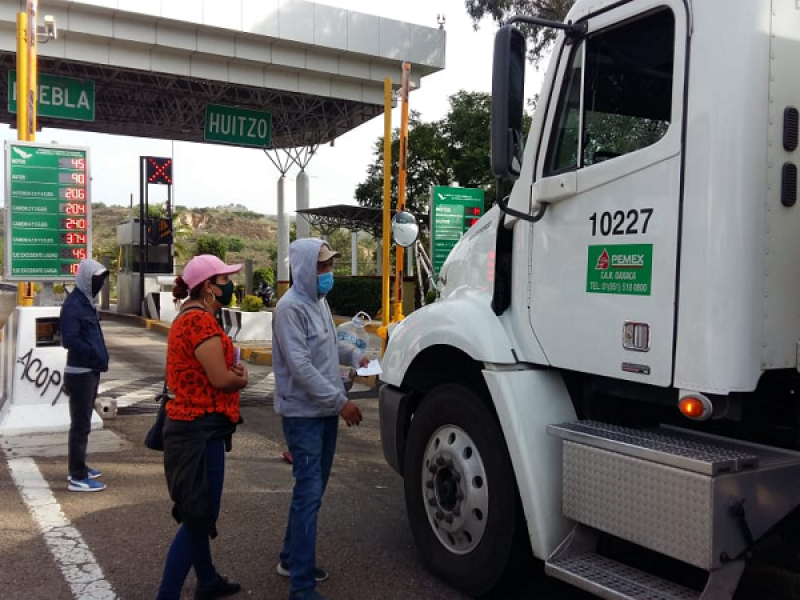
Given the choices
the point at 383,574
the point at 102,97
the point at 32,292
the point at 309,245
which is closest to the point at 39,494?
the point at 383,574

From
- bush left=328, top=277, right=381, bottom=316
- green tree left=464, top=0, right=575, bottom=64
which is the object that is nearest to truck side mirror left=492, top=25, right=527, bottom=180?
green tree left=464, top=0, right=575, bottom=64

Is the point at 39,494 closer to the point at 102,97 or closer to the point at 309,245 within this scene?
the point at 309,245

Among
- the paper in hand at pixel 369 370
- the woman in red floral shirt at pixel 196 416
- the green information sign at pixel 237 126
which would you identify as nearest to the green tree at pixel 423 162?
the green information sign at pixel 237 126

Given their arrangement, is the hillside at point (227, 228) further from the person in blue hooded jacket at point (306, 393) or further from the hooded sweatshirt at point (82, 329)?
the person in blue hooded jacket at point (306, 393)

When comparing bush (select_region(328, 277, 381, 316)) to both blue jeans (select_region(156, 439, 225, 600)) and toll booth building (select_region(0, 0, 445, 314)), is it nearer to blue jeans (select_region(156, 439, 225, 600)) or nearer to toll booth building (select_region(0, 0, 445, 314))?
toll booth building (select_region(0, 0, 445, 314))

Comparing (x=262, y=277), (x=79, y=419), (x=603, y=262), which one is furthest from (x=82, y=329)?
(x=262, y=277)

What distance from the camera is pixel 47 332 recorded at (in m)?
7.62

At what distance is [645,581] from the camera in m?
2.99

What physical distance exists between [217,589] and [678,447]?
94.0 inches

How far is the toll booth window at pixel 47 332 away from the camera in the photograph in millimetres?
7582

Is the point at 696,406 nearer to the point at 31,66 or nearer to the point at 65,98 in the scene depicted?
the point at 31,66

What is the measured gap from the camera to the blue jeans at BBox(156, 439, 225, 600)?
3.41 meters

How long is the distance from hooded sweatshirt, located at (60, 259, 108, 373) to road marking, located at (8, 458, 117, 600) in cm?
94

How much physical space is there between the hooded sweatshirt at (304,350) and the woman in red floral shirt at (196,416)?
0.24 m
